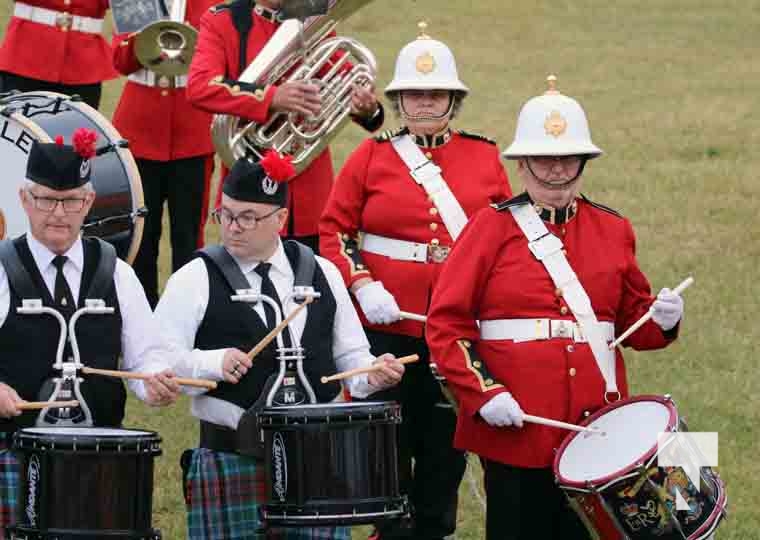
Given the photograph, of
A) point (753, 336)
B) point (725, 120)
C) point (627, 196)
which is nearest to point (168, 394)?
point (753, 336)

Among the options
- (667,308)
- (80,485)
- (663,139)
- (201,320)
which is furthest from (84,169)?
(663,139)

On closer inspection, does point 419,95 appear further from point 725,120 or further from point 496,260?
point 725,120

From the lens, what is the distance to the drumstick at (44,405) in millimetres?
6289

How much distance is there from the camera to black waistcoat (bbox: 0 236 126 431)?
6469 mm

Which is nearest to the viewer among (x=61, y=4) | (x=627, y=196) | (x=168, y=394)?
(x=168, y=394)

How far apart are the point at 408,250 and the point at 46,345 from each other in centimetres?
185

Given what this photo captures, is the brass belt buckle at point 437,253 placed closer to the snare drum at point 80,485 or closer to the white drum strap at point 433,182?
the white drum strap at point 433,182

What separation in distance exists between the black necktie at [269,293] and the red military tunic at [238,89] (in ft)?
6.04

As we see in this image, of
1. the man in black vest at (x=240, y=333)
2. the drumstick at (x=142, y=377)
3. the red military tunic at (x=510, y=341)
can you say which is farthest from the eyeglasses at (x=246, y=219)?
the red military tunic at (x=510, y=341)

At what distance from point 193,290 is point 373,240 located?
141cm

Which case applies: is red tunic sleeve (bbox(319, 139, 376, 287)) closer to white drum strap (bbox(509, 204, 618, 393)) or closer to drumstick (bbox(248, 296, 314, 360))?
white drum strap (bbox(509, 204, 618, 393))

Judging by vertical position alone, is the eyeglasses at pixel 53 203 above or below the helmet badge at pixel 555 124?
below

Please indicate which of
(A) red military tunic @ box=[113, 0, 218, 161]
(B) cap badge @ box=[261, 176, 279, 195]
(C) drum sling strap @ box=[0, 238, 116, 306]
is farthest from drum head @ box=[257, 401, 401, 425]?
(A) red military tunic @ box=[113, 0, 218, 161]

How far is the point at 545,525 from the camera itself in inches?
275
